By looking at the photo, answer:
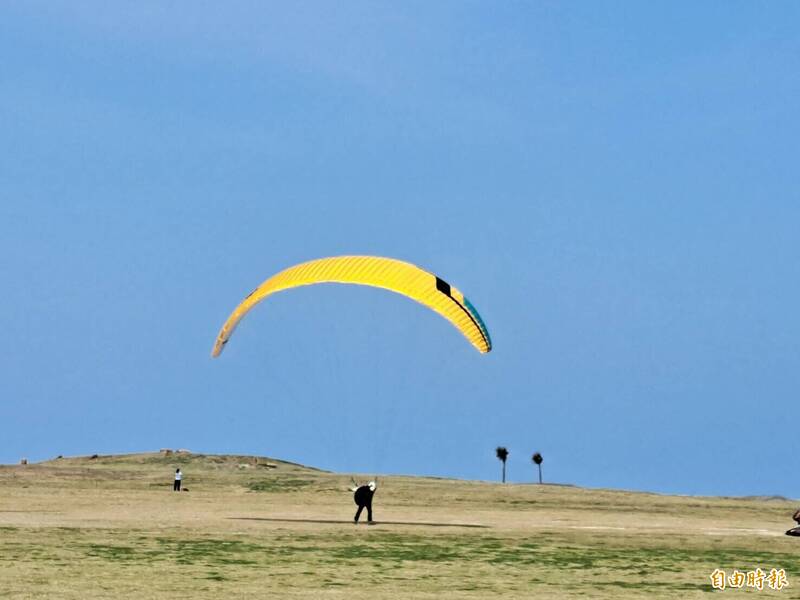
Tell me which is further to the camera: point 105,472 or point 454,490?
point 105,472

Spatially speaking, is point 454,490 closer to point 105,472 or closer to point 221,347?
point 105,472

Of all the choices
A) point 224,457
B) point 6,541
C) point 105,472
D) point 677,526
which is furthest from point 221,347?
point 224,457

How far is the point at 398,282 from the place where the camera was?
104 feet

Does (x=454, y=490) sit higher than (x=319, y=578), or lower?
higher

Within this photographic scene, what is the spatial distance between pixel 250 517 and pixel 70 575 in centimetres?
1710

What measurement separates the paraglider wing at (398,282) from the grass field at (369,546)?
18.1 ft

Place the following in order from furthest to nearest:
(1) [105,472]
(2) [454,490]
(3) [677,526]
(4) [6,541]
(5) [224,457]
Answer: (5) [224,457], (1) [105,472], (2) [454,490], (3) [677,526], (4) [6,541]

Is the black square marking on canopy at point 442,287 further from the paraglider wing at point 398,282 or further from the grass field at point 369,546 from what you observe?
the grass field at point 369,546

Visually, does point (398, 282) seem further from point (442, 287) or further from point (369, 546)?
point (369, 546)

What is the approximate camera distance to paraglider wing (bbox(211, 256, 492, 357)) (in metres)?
31.4

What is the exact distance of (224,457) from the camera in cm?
8875

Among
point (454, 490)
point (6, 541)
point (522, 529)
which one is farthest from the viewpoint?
point (454, 490)

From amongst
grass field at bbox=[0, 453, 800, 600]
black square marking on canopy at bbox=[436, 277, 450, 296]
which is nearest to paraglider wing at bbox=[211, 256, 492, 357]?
black square marking on canopy at bbox=[436, 277, 450, 296]

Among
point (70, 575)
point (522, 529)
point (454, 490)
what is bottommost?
point (70, 575)
